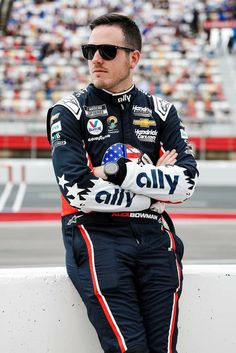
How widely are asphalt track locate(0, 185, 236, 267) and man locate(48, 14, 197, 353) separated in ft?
17.9

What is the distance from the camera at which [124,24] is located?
3137mm

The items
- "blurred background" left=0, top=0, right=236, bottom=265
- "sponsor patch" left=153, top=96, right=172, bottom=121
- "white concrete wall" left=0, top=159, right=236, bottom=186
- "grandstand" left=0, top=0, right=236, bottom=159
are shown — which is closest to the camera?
"sponsor patch" left=153, top=96, right=172, bottom=121

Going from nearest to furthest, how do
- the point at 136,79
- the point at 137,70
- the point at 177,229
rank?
the point at 177,229
the point at 136,79
the point at 137,70

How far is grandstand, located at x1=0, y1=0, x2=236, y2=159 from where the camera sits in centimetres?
2036

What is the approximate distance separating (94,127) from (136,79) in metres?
18.5

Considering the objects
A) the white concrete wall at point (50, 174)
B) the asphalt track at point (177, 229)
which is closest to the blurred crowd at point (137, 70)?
the white concrete wall at point (50, 174)

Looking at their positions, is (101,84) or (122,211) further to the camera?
(101,84)

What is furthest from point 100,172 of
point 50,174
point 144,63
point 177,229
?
point 144,63

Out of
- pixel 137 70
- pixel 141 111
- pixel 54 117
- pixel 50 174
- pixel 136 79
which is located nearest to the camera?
pixel 54 117

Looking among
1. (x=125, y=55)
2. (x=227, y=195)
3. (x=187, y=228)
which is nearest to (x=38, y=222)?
(x=187, y=228)

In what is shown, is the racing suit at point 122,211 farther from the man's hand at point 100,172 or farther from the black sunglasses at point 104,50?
the black sunglasses at point 104,50

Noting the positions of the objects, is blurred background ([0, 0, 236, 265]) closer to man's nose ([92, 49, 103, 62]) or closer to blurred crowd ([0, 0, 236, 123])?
blurred crowd ([0, 0, 236, 123])

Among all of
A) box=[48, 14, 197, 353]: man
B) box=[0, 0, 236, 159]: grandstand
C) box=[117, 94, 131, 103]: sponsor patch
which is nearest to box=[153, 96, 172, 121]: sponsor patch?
box=[48, 14, 197, 353]: man

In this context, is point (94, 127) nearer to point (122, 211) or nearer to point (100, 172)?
point (100, 172)
